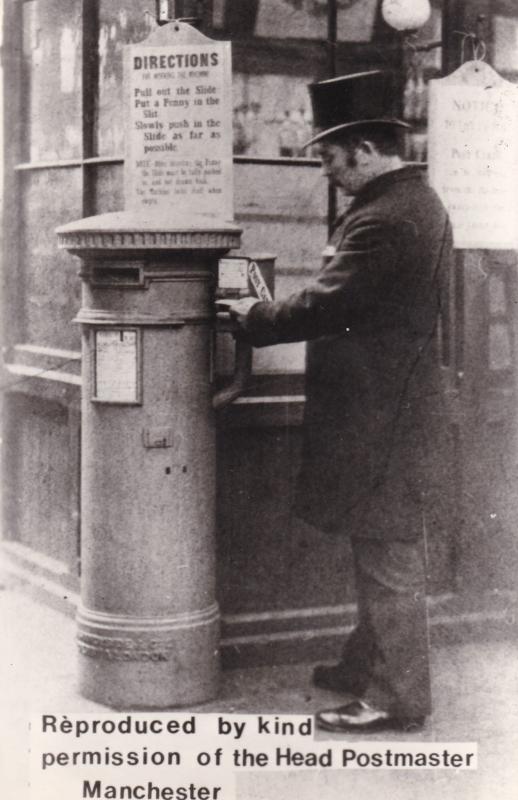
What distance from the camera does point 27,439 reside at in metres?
6.00

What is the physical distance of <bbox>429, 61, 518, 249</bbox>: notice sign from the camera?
5285 mm

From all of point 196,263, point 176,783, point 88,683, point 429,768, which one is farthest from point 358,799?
point 196,263

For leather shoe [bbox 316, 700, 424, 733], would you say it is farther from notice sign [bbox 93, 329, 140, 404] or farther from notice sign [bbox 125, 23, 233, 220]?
notice sign [bbox 125, 23, 233, 220]

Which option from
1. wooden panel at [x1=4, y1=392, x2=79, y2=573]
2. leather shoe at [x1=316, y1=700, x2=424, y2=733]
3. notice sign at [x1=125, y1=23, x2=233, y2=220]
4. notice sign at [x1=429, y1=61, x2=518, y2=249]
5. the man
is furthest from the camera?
wooden panel at [x1=4, y1=392, x2=79, y2=573]

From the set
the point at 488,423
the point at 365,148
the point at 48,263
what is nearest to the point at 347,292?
the point at 365,148

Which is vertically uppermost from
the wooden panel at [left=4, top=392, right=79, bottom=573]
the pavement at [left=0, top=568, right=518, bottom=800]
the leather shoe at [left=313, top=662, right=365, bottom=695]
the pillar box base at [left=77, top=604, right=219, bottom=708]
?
the wooden panel at [left=4, top=392, right=79, bottom=573]

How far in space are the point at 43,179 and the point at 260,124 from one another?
113cm

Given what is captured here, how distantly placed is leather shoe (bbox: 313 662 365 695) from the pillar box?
1.35 ft

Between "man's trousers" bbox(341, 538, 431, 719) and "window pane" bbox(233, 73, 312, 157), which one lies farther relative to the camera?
"window pane" bbox(233, 73, 312, 157)

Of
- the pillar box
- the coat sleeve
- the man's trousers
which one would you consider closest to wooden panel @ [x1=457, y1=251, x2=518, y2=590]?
the man's trousers

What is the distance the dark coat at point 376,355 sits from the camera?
14.5ft

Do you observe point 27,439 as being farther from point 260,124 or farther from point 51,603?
point 260,124

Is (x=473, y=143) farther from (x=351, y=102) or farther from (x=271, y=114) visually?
(x=351, y=102)

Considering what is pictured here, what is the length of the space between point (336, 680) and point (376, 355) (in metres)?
1.23
